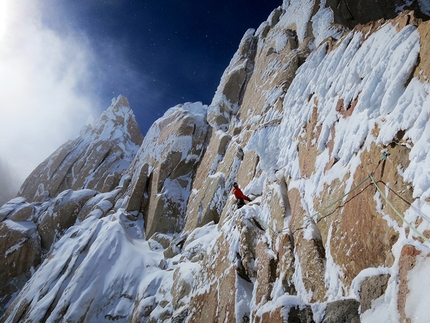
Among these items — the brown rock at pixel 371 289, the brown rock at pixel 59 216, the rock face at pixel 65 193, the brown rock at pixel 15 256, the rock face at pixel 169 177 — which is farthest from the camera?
the brown rock at pixel 59 216

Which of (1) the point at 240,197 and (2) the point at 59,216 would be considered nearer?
(1) the point at 240,197

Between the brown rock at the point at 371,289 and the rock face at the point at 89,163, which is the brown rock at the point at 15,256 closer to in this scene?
the rock face at the point at 89,163

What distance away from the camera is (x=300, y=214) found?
26.6 ft

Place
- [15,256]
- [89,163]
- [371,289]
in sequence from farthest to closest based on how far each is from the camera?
[89,163] → [15,256] → [371,289]

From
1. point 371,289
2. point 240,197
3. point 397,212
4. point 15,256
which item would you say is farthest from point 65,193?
point 397,212

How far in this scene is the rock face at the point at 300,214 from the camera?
180 inches

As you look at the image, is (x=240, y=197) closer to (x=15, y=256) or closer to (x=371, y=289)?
(x=371, y=289)

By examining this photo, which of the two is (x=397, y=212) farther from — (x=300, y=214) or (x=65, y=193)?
(x=65, y=193)

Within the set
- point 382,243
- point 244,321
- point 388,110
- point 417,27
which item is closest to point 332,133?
point 388,110

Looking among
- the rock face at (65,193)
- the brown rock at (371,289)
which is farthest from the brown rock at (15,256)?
the brown rock at (371,289)

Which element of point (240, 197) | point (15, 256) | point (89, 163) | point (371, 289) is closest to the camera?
point (371, 289)

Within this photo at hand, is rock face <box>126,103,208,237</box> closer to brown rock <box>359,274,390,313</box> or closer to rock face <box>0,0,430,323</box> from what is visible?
rock face <box>0,0,430,323</box>

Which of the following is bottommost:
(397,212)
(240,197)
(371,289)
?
(371,289)

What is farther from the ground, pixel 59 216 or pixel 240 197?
pixel 59 216
